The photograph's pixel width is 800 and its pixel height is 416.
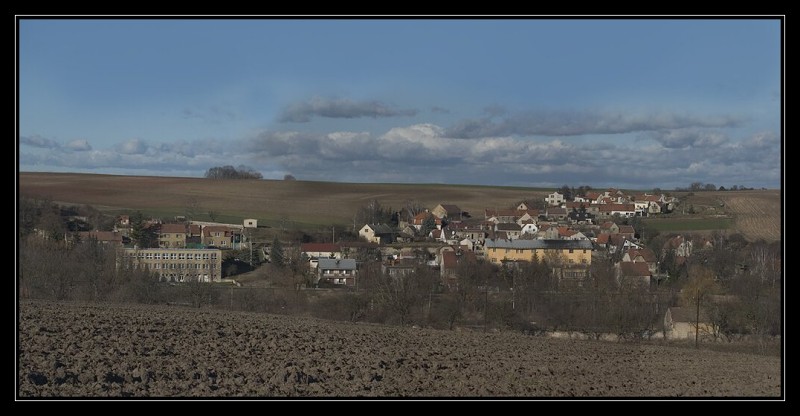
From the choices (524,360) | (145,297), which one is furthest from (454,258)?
(524,360)

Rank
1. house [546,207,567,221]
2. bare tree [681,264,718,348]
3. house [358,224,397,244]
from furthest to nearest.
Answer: house [546,207,567,221], house [358,224,397,244], bare tree [681,264,718,348]

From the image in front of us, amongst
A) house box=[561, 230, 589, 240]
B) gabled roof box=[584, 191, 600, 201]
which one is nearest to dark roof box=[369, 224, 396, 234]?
house box=[561, 230, 589, 240]

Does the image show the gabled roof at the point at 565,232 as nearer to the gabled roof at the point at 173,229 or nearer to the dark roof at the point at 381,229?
the dark roof at the point at 381,229

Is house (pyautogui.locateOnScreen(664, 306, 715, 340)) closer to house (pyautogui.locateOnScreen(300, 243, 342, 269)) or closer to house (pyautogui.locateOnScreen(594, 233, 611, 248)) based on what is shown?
house (pyautogui.locateOnScreen(300, 243, 342, 269))

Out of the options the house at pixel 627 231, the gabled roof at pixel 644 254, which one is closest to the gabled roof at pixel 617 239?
the house at pixel 627 231

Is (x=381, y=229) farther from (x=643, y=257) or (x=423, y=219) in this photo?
(x=643, y=257)
